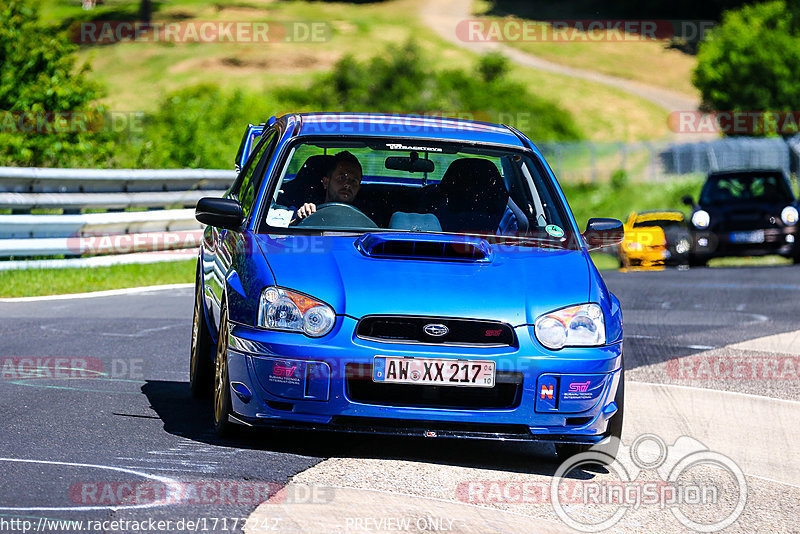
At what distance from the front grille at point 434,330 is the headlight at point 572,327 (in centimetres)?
16

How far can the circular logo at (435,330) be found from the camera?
5938 mm

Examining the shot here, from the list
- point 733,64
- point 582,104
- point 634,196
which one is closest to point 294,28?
point 582,104

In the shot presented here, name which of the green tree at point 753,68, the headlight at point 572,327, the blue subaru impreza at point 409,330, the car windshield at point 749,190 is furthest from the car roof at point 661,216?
the green tree at point 753,68

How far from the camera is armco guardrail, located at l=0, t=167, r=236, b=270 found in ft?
46.0

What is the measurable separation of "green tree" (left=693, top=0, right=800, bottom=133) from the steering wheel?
2520 inches

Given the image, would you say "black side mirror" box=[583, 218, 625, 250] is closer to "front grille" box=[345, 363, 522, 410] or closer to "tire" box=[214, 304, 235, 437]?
"front grille" box=[345, 363, 522, 410]

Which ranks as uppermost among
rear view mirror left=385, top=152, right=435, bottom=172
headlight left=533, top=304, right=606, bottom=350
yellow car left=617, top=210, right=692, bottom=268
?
rear view mirror left=385, top=152, right=435, bottom=172

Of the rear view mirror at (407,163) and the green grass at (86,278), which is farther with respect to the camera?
the green grass at (86,278)

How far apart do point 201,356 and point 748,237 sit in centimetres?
1604

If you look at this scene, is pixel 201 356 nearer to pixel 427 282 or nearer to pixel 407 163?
pixel 407 163

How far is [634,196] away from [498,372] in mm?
41993

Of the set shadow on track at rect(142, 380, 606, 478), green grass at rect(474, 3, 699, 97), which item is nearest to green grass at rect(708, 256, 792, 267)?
shadow on track at rect(142, 380, 606, 478)

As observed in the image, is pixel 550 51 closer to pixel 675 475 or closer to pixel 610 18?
pixel 610 18

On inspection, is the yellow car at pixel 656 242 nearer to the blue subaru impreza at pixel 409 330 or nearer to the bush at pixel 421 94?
the blue subaru impreza at pixel 409 330
